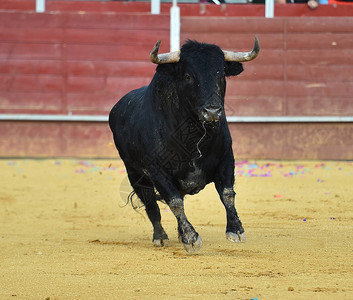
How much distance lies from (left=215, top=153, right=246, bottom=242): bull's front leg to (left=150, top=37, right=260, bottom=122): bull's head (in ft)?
1.15

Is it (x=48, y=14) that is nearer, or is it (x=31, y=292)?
(x=31, y=292)

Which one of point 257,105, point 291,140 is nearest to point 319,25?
point 257,105

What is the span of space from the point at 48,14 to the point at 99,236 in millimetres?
5784

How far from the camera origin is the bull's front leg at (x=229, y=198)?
4180 millimetres

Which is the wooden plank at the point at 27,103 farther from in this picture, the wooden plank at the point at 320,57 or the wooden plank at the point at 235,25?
the wooden plank at the point at 320,57

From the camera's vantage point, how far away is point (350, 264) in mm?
3602

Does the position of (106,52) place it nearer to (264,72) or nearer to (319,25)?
(264,72)

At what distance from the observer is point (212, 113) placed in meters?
3.95

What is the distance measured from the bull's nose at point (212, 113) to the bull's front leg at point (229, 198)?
1.60 feet

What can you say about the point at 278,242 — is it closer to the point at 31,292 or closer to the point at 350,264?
the point at 350,264

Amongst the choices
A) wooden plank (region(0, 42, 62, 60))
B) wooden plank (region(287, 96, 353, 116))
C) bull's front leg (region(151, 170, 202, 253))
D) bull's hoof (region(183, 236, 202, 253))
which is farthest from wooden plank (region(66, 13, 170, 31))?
bull's hoof (region(183, 236, 202, 253))

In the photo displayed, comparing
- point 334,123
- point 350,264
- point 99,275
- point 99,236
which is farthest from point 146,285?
point 334,123

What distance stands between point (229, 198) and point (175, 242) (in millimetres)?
682

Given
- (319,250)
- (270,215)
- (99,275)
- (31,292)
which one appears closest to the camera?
(31,292)
